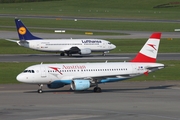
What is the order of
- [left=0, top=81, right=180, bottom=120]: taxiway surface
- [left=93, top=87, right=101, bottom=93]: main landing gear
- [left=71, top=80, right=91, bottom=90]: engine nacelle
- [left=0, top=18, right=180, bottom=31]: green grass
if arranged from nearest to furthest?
1. [left=0, top=81, right=180, bottom=120]: taxiway surface
2. [left=71, top=80, right=91, bottom=90]: engine nacelle
3. [left=93, top=87, right=101, bottom=93]: main landing gear
4. [left=0, top=18, right=180, bottom=31]: green grass

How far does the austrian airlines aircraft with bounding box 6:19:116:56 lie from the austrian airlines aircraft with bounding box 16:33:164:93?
36.5m

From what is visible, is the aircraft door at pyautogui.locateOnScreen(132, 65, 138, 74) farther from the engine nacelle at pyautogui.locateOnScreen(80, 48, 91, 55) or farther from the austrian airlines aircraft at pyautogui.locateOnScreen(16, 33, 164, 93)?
the engine nacelle at pyautogui.locateOnScreen(80, 48, 91, 55)

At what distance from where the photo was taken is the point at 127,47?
102 metres

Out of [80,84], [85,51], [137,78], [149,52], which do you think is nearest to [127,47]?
[85,51]

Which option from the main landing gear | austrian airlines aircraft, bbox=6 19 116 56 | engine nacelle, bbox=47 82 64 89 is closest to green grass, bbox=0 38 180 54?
austrian airlines aircraft, bbox=6 19 116 56

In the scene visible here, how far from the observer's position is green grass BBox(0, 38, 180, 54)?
318ft

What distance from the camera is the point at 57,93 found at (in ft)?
174

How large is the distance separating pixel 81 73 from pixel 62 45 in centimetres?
3928

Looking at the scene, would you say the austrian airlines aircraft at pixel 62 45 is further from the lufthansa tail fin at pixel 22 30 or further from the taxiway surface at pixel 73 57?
the taxiway surface at pixel 73 57

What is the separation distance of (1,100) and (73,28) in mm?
95005

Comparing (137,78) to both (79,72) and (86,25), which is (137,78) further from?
(86,25)

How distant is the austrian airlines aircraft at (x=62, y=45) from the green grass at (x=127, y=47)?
5.44 m

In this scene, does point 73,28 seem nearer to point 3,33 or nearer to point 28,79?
point 3,33

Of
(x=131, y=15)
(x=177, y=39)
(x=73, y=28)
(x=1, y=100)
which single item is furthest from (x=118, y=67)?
(x=131, y=15)
